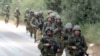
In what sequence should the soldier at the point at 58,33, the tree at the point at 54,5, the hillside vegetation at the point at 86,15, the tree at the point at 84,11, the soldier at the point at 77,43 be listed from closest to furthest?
the soldier at the point at 77,43 < the soldier at the point at 58,33 < the hillside vegetation at the point at 86,15 < the tree at the point at 84,11 < the tree at the point at 54,5

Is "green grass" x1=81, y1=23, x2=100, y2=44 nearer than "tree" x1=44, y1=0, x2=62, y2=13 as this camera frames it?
Yes

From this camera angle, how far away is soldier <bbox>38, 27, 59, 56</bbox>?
1151 cm

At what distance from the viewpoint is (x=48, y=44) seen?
11578 millimetres

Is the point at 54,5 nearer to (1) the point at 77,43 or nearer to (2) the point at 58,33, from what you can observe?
(2) the point at 58,33

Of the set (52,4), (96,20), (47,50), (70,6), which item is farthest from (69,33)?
(52,4)

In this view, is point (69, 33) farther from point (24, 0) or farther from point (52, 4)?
point (24, 0)

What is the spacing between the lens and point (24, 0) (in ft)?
140

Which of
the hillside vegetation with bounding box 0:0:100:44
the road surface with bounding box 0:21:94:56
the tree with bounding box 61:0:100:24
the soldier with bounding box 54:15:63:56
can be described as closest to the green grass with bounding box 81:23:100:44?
the hillside vegetation with bounding box 0:0:100:44

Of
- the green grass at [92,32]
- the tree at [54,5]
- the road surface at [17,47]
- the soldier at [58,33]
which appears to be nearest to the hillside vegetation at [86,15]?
the green grass at [92,32]

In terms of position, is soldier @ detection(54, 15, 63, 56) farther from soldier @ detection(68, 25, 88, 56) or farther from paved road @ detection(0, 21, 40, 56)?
paved road @ detection(0, 21, 40, 56)

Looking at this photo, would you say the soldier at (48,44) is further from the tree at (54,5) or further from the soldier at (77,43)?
the tree at (54,5)

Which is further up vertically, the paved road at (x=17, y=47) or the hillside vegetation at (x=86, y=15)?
the hillside vegetation at (x=86, y=15)

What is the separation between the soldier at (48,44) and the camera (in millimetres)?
11509

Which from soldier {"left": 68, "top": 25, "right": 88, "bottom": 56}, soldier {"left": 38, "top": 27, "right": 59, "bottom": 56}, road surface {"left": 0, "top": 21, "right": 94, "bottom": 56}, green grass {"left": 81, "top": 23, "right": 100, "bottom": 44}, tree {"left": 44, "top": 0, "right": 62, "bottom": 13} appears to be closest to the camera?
soldier {"left": 68, "top": 25, "right": 88, "bottom": 56}
